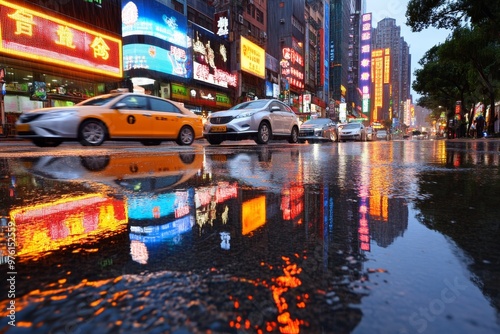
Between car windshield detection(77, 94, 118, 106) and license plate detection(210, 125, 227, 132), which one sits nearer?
car windshield detection(77, 94, 118, 106)

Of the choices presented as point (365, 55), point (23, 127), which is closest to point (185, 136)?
point (23, 127)

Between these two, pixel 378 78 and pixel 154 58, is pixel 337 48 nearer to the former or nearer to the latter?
pixel 154 58

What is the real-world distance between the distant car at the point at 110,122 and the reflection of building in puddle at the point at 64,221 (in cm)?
667

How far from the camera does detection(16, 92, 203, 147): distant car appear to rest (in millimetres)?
7719

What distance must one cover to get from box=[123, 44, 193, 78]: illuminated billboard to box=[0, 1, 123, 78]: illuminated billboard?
3574 millimetres

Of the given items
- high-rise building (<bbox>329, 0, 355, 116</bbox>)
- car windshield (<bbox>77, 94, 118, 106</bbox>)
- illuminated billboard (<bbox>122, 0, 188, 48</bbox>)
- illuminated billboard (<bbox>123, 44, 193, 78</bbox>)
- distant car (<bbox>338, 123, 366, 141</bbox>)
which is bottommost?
distant car (<bbox>338, 123, 366, 141</bbox>)

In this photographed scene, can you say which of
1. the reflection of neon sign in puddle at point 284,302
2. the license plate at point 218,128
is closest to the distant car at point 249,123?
the license plate at point 218,128

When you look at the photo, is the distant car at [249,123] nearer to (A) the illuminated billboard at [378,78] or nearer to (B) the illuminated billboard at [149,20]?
(B) the illuminated billboard at [149,20]

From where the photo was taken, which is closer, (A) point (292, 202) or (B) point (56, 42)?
(A) point (292, 202)

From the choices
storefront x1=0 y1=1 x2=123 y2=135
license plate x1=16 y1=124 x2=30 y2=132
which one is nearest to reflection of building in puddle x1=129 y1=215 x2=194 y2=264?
license plate x1=16 y1=124 x2=30 y2=132

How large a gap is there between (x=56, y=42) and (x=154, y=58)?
28.9ft

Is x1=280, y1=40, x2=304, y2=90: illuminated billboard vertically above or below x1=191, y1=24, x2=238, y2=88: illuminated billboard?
above

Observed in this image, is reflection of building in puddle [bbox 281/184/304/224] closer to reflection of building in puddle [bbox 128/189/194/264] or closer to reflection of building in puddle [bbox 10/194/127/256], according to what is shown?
reflection of building in puddle [bbox 128/189/194/264]

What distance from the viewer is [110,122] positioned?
8562 millimetres
